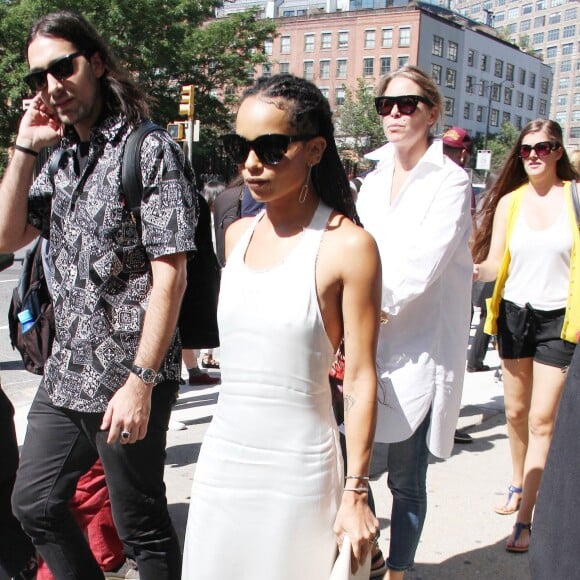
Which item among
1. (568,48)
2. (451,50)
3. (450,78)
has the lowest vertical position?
(450,78)

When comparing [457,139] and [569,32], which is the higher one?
[569,32]

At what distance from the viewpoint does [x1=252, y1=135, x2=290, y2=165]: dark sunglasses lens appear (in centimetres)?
185

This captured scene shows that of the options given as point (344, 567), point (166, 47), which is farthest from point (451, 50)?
point (344, 567)

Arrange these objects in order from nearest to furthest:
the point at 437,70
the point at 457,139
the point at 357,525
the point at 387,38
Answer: the point at 357,525 → the point at 457,139 → the point at 387,38 → the point at 437,70

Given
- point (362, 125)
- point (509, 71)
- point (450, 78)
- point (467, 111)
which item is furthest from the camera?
point (509, 71)

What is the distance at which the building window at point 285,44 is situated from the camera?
79.3m

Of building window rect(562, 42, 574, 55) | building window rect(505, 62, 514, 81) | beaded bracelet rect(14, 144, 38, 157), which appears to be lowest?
beaded bracelet rect(14, 144, 38, 157)

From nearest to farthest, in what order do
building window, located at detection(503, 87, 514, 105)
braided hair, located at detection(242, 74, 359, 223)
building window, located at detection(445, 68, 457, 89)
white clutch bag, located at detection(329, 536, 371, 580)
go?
white clutch bag, located at detection(329, 536, 371, 580)
braided hair, located at detection(242, 74, 359, 223)
building window, located at detection(445, 68, 457, 89)
building window, located at detection(503, 87, 514, 105)

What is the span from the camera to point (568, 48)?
438ft

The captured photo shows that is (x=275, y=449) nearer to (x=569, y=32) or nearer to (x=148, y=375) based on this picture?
(x=148, y=375)

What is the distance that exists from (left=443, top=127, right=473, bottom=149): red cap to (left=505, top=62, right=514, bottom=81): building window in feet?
301

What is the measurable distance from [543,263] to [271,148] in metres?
2.10

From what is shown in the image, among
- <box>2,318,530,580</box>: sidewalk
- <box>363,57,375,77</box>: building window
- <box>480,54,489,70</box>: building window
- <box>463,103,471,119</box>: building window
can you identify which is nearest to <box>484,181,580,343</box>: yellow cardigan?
<box>2,318,530,580</box>: sidewalk

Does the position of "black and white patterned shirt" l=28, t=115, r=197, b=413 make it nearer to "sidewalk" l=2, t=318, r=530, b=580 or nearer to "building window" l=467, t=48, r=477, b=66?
"sidewalk" l=2, t=318, r=530, b=580
